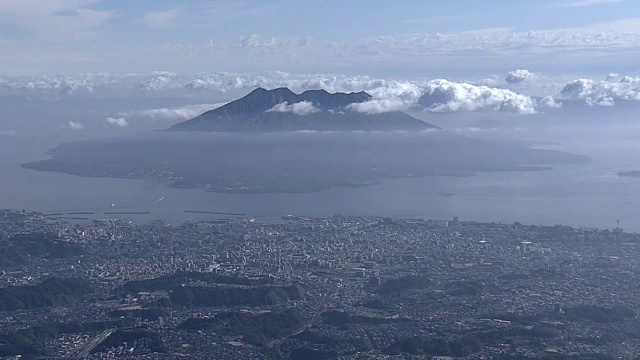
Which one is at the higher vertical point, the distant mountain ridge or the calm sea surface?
the distant mountain ridge

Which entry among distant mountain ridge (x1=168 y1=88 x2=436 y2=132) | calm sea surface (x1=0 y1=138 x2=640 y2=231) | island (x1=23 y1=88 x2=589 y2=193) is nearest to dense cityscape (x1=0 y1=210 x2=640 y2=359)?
calm sea surface (x1=0 y1=138 x2=640 y2=231)

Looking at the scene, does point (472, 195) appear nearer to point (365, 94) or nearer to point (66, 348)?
point (365, 94)

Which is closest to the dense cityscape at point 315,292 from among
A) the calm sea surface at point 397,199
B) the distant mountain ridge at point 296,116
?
the calm sea surface at point 397,199

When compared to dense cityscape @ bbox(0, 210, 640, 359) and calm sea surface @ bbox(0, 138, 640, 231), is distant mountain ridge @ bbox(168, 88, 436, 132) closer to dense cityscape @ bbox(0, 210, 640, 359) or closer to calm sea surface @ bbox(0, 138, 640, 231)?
calm sea surface @ bbox(0, 138, 640, 231)

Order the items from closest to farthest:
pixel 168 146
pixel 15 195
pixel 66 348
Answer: pixel 66 348
pixel 15 195
pixel 168 146

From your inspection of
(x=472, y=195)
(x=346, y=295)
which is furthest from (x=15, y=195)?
(x=346, y=295)

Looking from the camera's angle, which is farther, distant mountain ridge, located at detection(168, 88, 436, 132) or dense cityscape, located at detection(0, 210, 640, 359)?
distant mountain ridge, located at detection(168, 88, 436, 132)

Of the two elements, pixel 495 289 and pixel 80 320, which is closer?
pixel 80 320
